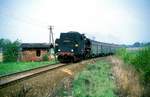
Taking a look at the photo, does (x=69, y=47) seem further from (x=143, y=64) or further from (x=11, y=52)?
(x=11, y=52)

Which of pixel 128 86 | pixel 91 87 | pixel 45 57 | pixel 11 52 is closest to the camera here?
pixel 91 87

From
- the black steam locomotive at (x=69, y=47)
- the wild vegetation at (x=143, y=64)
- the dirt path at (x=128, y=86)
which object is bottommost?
the dirt path at (x=128, y=86)

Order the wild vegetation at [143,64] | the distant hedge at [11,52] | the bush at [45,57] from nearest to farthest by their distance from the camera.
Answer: the wild vegetation at [143,64] → the bush at [45,57] → the distant hedge at [11,52]

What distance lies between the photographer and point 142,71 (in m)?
20.3

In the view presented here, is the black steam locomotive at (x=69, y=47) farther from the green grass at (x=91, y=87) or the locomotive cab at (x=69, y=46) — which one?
the green grass at (x=91, y=87)

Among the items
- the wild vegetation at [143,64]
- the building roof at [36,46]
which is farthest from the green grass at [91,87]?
the building roof at [36,46]

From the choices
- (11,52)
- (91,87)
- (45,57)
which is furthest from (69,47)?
(11,52)

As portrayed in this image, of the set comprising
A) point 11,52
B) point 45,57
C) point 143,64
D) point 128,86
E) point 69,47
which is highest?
point 69,47

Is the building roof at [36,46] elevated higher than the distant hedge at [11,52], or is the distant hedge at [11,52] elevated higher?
the building roof at [36,46]

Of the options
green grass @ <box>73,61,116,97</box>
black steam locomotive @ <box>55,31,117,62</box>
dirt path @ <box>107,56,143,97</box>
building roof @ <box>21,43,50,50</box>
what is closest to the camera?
green grass @ <box>73,61,116,97</box>

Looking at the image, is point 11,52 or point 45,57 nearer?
point 45,57

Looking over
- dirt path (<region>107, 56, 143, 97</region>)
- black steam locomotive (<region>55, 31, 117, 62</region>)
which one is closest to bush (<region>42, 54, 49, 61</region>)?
black steam locomotive (<region>55, 31, 117, 62</region>)

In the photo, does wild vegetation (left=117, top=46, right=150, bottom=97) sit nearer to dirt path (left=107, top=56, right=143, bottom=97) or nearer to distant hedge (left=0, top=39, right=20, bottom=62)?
dirt path (left=107, top=56, right=143, bottom=97)

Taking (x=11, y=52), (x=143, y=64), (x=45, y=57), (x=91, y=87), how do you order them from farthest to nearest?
(x=11, y=52)
(x=45, y=57)
(x=143, y=64)
(x=91, y=87)
